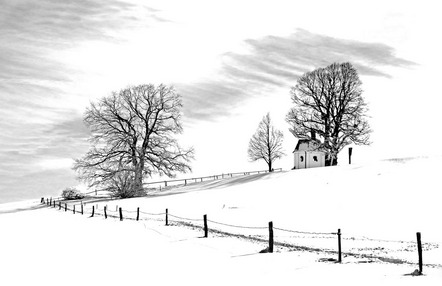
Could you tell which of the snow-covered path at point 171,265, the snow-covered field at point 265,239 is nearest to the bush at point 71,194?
the snow-covered field at point 265,239

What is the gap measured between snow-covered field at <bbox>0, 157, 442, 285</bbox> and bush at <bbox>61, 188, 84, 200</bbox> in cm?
2266

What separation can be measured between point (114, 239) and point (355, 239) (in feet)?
39.8

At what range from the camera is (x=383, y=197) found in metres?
37.7

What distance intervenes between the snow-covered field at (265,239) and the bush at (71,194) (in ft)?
74.3

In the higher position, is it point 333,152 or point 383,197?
point 333,152

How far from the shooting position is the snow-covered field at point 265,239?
15281 millimetres

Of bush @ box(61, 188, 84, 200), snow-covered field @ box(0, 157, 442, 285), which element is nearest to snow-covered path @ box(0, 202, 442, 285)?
snow-covered field @ box(0, 157, 442, 285)

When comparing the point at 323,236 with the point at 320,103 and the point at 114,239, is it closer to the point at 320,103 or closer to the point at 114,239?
the point at 114,239

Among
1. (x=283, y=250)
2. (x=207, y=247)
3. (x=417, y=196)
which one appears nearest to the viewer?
(x=283, y=250)

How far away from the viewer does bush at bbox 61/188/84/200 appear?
68875mm

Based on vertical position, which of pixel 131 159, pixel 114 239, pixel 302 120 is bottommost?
pixel 114 239

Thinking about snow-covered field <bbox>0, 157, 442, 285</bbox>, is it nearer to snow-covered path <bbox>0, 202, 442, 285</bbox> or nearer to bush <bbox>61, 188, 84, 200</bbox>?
snow-covered path <bbox>0, 202, 442, 285</bbox>

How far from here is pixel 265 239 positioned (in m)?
24.0

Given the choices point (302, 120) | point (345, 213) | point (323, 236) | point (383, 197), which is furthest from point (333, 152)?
point (323, 236)
